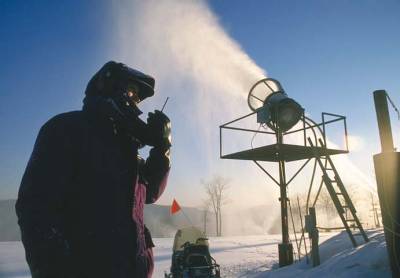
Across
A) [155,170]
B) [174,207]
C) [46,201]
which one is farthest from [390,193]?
[174,207]

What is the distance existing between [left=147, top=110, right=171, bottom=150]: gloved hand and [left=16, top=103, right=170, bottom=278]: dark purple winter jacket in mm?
262

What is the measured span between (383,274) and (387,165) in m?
2.35

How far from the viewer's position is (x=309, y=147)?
36.4 feet

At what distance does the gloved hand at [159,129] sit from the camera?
2172 mm

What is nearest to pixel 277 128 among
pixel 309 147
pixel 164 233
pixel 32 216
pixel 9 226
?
pixel 309 147

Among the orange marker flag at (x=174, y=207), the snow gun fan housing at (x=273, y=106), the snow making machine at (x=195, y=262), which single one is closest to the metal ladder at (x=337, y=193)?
the snow gun fan housing at (x=273, y=106)

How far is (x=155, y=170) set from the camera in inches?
91.6

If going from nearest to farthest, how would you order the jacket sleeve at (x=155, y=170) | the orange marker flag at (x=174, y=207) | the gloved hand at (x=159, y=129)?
the gloved hand at (x=159, y=129)
the jacket sleeve at (x=155, y=170)
the orange marker flag at (x=174, y=207)

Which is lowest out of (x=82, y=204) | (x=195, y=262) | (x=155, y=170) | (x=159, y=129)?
(x=195, y=262)

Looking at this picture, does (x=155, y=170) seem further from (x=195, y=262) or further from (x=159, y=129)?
(x=195, y=262)

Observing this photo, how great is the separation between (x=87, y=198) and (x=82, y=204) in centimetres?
4

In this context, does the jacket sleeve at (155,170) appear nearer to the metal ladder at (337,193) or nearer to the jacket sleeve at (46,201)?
the jacket sleeve at (46,201)

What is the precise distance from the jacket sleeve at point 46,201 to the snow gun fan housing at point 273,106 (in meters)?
10.1

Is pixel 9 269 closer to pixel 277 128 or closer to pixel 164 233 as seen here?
pixel 277 128
